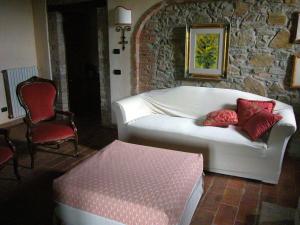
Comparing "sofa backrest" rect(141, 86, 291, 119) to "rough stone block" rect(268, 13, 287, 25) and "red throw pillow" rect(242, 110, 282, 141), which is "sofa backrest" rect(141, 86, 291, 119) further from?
"rough stone block" rect(268, 13, 287, 25)

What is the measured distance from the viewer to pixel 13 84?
4730mm

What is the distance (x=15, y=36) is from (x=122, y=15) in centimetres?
207

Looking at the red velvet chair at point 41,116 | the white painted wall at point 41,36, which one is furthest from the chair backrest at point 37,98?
the white painted wall at point 41,36

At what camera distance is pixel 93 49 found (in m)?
6.12

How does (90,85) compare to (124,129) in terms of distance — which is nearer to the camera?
(124,129)

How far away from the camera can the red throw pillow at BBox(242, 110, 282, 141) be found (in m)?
2.88

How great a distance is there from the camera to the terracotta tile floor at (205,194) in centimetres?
238

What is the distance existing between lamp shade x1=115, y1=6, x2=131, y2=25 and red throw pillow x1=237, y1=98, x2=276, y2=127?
201 cm

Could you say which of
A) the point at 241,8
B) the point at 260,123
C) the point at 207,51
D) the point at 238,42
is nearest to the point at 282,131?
the point at 260,123

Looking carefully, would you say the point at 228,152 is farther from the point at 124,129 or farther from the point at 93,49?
the point at 93,49

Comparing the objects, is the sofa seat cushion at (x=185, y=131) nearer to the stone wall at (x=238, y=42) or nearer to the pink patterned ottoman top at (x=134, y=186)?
the pink patterned ottoman top at (x=134, y=186)

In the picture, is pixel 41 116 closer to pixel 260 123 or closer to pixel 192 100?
pixel 192 100

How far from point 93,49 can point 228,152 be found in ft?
13.7

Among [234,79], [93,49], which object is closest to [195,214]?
[234,79]
